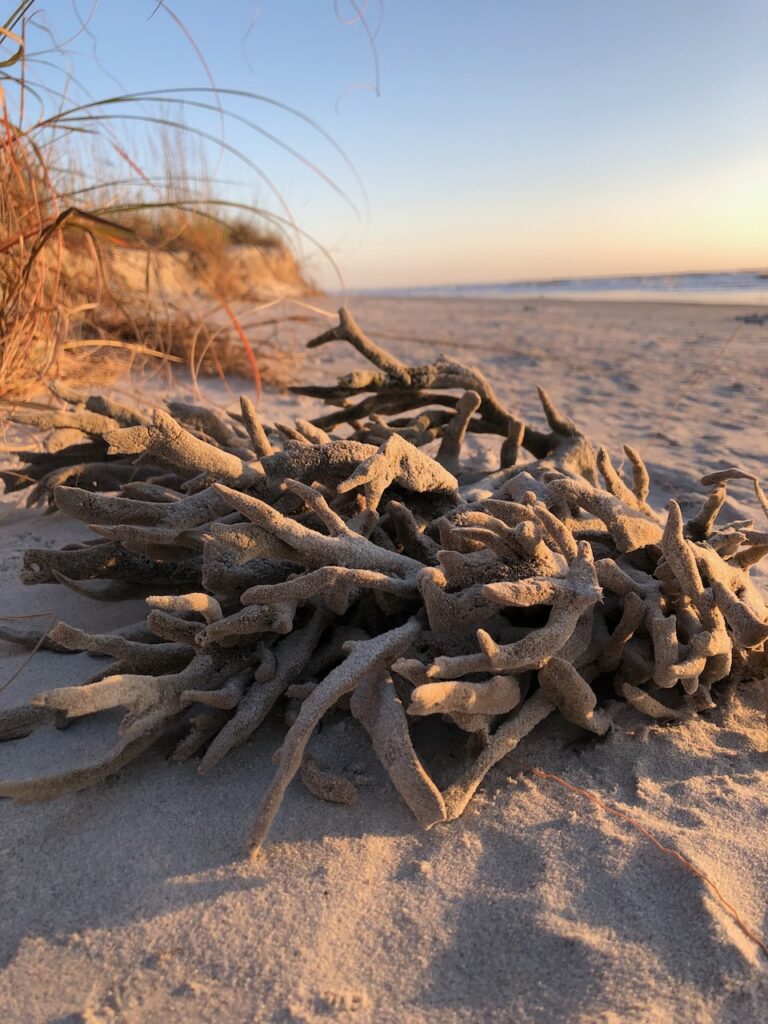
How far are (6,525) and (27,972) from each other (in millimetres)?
1710

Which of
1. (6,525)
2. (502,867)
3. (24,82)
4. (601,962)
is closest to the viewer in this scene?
(601,962)

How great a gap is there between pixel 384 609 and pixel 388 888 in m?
0.49

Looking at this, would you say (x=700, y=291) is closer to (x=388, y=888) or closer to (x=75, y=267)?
(x=75, y=267)

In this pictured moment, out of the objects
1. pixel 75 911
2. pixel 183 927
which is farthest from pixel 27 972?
pixel 183 927

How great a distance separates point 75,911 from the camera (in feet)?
3.38

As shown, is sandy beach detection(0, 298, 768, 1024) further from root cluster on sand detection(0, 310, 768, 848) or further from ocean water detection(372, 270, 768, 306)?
ocean water detection(372, 270, 768, 306)

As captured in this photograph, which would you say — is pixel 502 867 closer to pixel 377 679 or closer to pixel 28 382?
pixel 377 679

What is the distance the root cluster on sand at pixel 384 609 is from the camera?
116cm

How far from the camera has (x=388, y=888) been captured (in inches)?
41.6

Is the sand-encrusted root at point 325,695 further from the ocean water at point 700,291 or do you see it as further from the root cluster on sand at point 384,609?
the ocean water at point 700,291

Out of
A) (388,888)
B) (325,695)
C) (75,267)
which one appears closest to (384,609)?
(325,695)

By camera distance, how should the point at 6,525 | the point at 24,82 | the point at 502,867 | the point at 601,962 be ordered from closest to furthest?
the point at 601,962
the point at 502,867
the point at 24,82
the point at 6,525

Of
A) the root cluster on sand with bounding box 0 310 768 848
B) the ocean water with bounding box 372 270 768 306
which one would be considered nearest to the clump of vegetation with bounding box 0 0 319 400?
the root cluster on sand with bounding box 0 310 768 848

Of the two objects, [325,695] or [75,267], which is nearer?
[325,695]
